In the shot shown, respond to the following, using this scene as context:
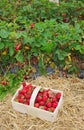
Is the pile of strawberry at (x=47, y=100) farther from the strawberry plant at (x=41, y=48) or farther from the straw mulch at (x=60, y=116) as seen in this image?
the strawberry plant at (x=41, y=48)

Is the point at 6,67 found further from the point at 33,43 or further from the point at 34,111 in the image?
the point at 34,111

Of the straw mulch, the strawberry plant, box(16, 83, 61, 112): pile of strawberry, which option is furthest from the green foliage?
box(16, 83, 61, 112): pile of strawberry

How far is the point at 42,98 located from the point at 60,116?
0.28 meters

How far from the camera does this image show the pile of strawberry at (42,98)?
2.72 meters

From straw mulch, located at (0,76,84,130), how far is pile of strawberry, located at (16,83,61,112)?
0.15m

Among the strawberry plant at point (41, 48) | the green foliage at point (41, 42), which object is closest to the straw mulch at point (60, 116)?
the strawberry plant at point (41, 48)

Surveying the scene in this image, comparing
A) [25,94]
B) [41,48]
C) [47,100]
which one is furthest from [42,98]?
[41,48]

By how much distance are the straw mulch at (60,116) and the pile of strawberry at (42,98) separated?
15cm

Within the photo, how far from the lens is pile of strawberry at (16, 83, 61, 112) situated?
8.91 ft

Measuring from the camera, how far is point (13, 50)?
10.7ft

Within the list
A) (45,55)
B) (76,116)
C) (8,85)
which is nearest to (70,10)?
(45,55)

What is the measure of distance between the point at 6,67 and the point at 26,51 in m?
0.38

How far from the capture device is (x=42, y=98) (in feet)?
9.02

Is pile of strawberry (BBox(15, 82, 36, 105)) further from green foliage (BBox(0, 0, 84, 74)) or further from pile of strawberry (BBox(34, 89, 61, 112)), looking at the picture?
green foliage (BBox(0, 0, 84, 74))
